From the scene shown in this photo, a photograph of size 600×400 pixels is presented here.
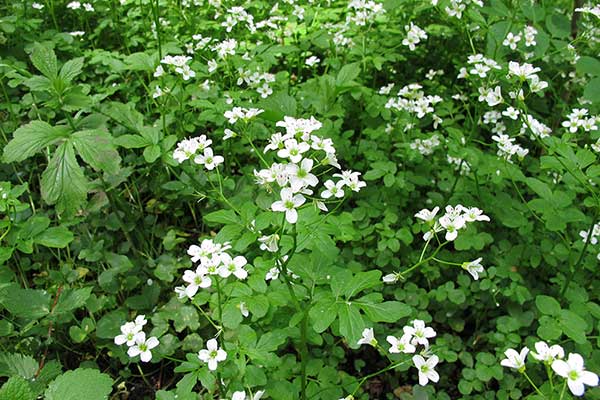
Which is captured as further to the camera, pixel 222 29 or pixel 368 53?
pixel 222 29

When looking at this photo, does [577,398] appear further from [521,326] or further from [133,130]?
[133,130]

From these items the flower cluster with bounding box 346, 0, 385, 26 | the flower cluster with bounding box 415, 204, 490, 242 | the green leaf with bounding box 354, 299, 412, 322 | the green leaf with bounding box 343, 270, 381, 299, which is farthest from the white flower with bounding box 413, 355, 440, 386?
the flower cluster with bounding box 346, 0, 385, 26

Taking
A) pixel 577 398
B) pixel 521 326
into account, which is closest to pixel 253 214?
pixel 521 326

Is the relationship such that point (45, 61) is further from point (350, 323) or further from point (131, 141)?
point (350, 323)

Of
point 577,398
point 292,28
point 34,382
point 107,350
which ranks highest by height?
point 292,28

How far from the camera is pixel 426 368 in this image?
1760 millimetres

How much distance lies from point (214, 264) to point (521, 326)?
5.18ft

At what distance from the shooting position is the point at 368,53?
3.33 m

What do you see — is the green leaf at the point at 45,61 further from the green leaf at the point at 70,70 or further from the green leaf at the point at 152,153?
the green leaf at the point at 152,153

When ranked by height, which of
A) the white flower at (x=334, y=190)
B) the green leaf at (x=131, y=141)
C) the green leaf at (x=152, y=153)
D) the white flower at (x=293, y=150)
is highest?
the white flower at (x=293, y=150)

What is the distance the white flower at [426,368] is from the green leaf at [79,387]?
3.37ft

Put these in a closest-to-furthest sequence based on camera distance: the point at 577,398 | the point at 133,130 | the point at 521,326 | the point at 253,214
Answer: the point at 253,214 < the point at 577,398 < the point at 521,326 < the point at 133,130

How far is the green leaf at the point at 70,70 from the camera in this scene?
91.4 inches

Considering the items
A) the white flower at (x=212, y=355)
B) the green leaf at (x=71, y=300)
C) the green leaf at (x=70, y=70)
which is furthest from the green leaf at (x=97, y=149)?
Result: the white flower at (x=212, y=355)
